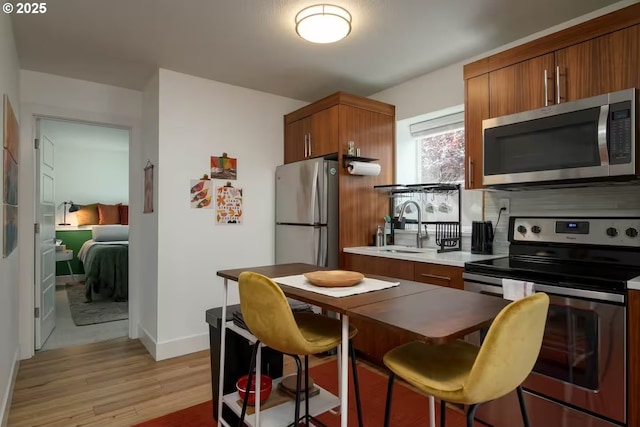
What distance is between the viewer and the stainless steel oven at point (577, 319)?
5.23 feet

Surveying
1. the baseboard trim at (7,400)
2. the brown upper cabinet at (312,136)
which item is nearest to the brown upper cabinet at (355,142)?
the brown upper cabinet at (312,136)

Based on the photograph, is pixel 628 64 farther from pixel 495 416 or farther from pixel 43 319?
pixel 43 319

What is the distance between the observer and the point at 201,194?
127 inches

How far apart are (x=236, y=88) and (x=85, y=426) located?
283 cm

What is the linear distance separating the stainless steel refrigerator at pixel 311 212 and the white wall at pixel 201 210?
31 cm

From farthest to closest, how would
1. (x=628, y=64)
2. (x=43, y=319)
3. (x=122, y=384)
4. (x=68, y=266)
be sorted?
1. (x=68, y=266)
2. (x=43, y=319)
3. (x=122, y=384)
4. (x=628, y=64)

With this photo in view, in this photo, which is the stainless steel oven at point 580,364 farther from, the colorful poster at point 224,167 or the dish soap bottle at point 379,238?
the colorful poster at point 224,167

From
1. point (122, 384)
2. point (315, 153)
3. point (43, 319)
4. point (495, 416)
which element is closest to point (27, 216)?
point (43, 319)

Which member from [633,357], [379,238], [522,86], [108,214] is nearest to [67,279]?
[108,214]

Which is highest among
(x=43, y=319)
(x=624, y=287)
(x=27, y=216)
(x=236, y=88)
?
(x=236, y=88)

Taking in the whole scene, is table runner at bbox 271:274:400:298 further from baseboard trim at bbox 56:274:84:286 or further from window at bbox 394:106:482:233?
baseboard trim at bbox 56:274:84:286

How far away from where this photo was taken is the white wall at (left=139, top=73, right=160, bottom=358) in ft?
10.0

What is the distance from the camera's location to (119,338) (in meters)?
3.51

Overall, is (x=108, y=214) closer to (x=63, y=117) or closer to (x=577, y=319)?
(x=63, y=117)
